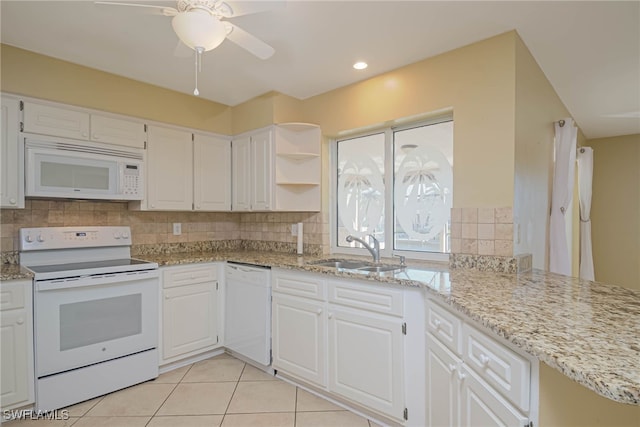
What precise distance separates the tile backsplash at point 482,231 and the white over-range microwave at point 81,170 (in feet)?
8.29

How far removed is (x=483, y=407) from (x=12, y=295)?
258cm

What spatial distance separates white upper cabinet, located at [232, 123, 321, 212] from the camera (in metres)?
3.08

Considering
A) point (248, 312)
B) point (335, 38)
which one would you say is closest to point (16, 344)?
point (248, 312)

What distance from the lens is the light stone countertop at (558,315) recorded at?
0.78 meters

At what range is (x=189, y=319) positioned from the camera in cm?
281

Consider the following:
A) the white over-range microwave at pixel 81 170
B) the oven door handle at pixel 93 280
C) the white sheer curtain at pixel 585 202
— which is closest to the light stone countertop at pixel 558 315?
the oven door handle at pixel 93 280

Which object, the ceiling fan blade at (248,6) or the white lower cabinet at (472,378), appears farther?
the ceiling fan blade at (248,6)

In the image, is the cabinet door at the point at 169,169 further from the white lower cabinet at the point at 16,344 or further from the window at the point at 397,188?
the window at the point at 397,188

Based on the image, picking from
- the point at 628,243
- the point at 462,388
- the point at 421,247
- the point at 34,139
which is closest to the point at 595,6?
the point at 421,247

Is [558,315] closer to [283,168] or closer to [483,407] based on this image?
[483,407]

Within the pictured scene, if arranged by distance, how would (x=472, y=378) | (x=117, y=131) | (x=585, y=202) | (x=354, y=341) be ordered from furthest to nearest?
(x=585, y=202) < (x=117, y=131) < (x=354, y=341) < (x=472, y=378)

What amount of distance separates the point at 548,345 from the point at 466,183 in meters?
1.46

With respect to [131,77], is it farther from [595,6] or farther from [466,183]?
[595,6]

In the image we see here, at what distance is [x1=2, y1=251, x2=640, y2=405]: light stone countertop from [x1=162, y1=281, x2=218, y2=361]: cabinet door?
1.06m
